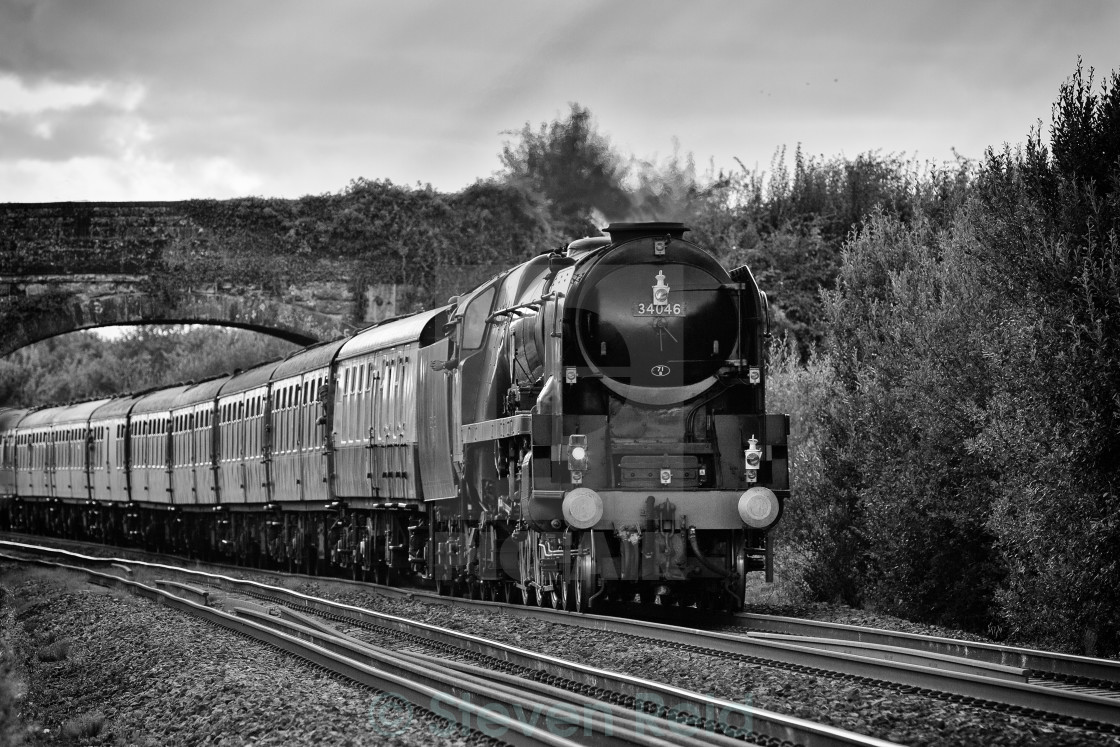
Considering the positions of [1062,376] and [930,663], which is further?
[1062,376]

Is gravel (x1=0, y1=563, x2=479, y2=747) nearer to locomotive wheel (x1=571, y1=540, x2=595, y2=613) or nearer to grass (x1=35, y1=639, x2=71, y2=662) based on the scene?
grass (x1=35, y1=639, x2=71, y2=662)

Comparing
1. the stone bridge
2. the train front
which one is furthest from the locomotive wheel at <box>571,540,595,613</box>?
the stone bridge

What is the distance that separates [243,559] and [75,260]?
8393 mm

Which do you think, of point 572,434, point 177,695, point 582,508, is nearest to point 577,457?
point 572,434

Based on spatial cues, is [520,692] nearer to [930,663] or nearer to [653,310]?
[930,663]

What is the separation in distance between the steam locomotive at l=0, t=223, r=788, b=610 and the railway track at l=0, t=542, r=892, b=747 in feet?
5.27

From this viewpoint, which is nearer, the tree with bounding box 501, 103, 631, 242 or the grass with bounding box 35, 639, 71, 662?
the grass with bounding box 35, 639, 71, 662

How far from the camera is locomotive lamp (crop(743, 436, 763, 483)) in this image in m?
12.5

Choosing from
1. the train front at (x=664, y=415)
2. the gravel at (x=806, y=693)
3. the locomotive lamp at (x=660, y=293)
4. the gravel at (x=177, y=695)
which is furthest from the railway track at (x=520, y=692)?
the locomotive lamp at (x=660, y=293)

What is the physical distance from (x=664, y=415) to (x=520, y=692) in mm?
4702

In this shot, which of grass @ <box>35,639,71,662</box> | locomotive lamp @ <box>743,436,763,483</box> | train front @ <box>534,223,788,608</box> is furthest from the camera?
grass @ <box>35,639,71,662</box>

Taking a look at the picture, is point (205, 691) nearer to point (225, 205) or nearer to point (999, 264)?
point (999, 264)

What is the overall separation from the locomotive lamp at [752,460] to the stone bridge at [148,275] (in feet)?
66.5

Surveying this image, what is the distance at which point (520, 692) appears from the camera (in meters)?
8.55
